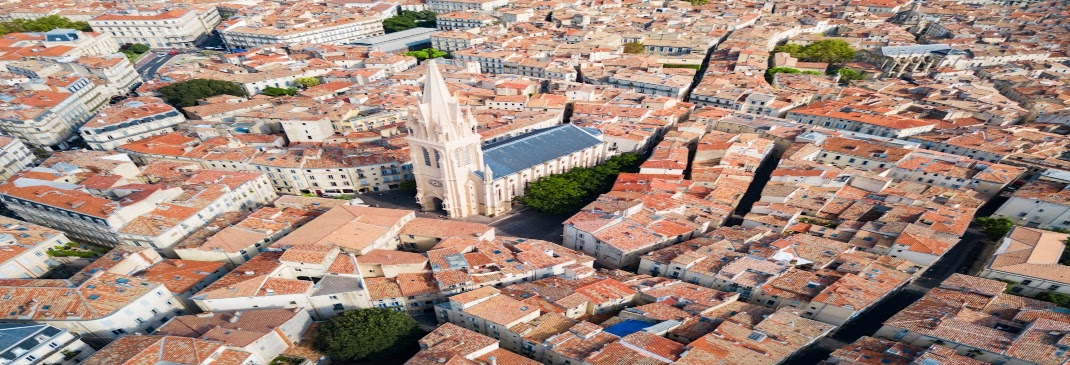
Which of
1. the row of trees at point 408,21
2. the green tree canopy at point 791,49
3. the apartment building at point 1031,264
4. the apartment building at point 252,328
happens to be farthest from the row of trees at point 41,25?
the apartment building at point 1031,264

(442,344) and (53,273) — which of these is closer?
(442,344)

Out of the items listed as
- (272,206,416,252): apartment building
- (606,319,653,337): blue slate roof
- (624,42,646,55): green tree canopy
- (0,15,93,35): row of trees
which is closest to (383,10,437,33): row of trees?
(624,42,646,55): green tree canopy

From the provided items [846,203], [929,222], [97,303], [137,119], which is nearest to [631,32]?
[846,203]

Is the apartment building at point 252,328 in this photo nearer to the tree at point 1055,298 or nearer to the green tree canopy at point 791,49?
the tree at point 1055,298

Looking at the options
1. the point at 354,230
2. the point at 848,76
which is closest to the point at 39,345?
the point at 354,230

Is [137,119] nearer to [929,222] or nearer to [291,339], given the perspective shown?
[291,339]

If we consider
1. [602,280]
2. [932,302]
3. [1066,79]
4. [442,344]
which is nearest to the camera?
[442,344]

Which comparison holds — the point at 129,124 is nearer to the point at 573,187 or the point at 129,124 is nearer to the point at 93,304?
the point at 93,304
